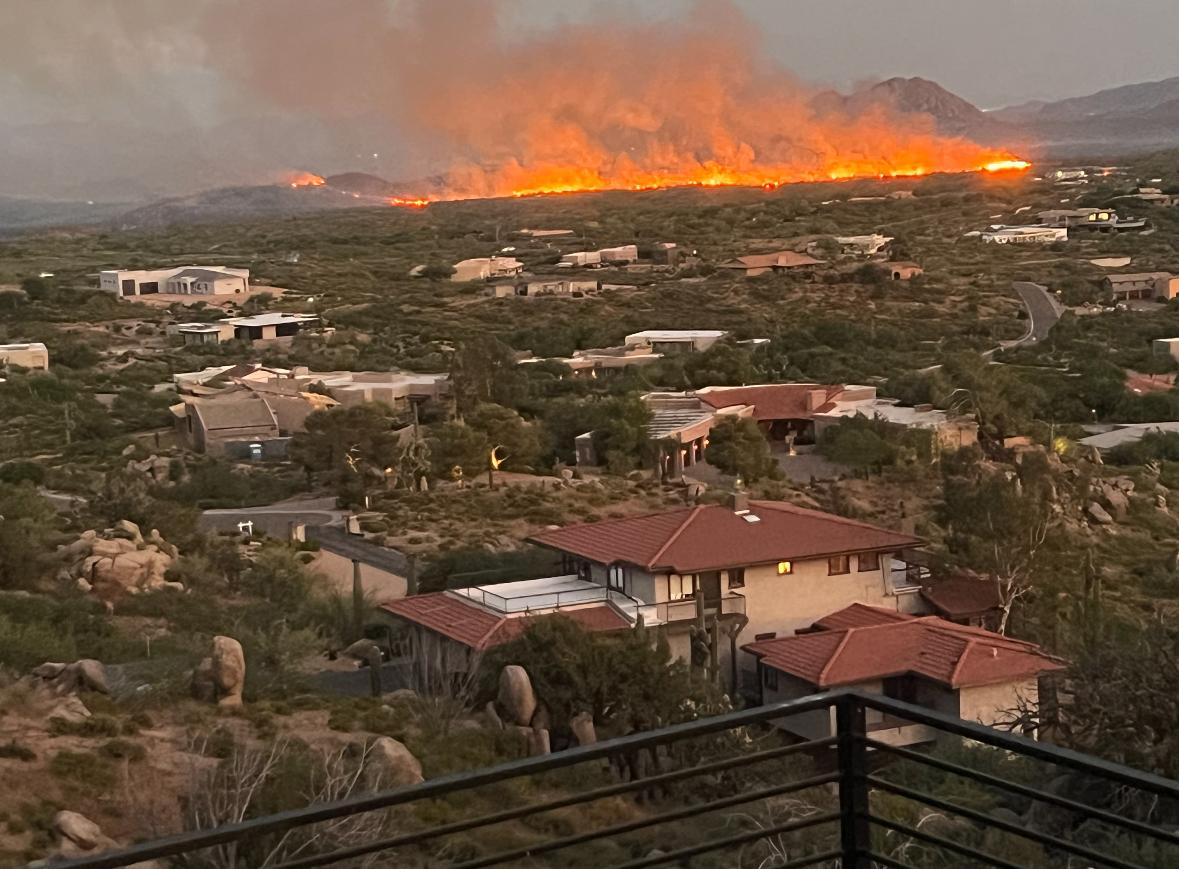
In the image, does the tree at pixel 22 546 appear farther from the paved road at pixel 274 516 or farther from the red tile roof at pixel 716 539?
the red tile roof at pixel 716 539

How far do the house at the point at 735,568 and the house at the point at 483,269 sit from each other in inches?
2210

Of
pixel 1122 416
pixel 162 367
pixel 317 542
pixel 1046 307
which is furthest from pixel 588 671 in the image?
pixel 1046 307

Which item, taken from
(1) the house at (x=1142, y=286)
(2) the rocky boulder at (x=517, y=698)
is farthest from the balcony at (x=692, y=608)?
(1) the house at (x=1142, y=286)

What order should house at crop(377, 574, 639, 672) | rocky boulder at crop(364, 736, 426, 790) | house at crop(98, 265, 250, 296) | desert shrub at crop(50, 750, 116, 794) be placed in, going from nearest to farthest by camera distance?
desert shrub at crop(50, 750, 116, 794)
rocky boulder at crop(364, 736, 426, 790)
house at crop(377, 574, 639, 672)
house at crop(98, 265, 250, 296)

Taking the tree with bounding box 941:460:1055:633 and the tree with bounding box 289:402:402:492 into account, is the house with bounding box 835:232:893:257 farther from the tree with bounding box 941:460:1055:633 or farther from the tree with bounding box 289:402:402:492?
the tree with bounding box 941:460:1055:633

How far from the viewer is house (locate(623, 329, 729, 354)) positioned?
4656 centimetres

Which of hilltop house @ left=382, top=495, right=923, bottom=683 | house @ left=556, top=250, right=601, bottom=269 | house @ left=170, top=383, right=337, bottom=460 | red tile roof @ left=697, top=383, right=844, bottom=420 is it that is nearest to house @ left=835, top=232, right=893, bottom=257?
house @ left=556, top=250, right=601, bottom=269

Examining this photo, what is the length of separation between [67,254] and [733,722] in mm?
104537

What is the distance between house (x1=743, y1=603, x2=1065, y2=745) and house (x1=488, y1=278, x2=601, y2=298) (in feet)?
162

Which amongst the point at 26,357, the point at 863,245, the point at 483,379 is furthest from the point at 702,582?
the point at 863,245

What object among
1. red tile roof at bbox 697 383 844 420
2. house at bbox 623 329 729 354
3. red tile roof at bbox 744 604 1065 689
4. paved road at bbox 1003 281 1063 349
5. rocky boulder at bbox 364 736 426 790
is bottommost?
paved road at bbox 1003 281 1063 349

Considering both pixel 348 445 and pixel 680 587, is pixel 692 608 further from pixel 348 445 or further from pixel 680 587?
pixel 348 445

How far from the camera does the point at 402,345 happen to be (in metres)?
51.8

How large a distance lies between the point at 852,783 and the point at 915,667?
12824 millimetres
